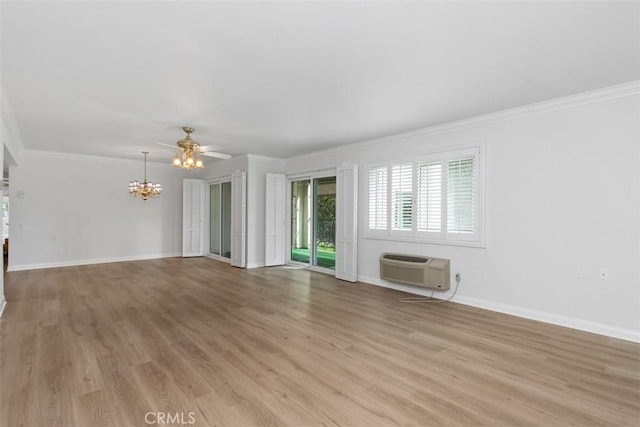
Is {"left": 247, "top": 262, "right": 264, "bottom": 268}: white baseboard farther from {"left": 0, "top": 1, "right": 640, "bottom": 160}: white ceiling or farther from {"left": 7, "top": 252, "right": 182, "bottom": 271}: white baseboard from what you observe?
{"left": 0, "top": 1, "right": 640, "bottom": 160}: white ceiling

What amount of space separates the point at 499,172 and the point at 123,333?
188 inches

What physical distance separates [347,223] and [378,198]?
2.52ft

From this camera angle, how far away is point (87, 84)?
3.22 meters

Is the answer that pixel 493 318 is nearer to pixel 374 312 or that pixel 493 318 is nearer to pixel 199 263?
pixel 374 312

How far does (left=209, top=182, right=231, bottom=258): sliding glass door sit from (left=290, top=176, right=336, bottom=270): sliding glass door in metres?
1.85

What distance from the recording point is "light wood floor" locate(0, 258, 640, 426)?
6.78ft

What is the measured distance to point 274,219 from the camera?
7359mm

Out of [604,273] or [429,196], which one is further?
[429,196]

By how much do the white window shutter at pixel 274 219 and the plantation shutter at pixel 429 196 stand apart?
348 cm

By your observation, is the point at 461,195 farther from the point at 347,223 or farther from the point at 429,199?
the point at 347,223

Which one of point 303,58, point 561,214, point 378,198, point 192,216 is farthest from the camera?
point 192,216

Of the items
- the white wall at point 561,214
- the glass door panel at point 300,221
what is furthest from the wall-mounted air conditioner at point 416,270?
the glass door panel at point 300,221

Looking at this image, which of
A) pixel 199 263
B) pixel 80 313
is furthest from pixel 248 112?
pixel 199 263

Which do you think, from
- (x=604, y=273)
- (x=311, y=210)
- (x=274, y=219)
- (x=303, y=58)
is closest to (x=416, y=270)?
(x=604, y=273)
